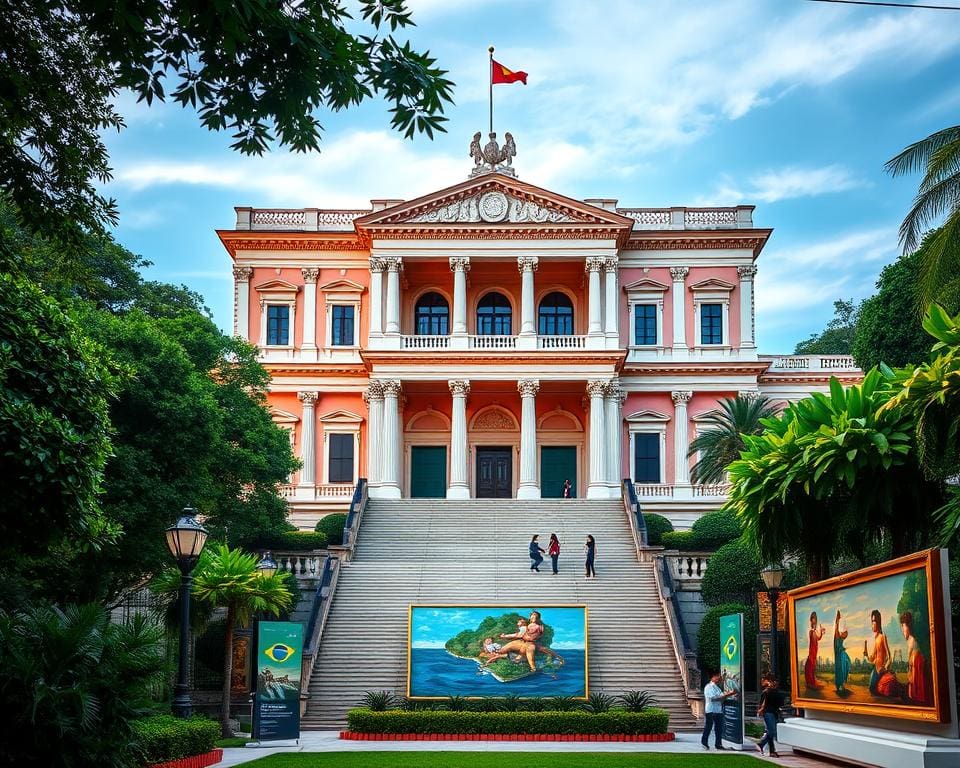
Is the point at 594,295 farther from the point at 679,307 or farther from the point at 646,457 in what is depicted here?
the point at 646,457

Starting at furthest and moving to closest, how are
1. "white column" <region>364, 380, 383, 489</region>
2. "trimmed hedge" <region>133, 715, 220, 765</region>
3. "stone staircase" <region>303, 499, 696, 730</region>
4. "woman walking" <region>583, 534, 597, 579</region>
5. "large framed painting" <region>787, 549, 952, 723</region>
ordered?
"white column" <region>364, 380, 383, 489</region> → "woman walking" <region>583, 534, 597, 579</region> → "stone staircase" <region>303, 499, 696, 730</region> → "large framed painting" <region>787, 549, 952, 723</region> → "trimmed hedge" <region>133, 715, 220, 765</region>

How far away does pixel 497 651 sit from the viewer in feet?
85.4

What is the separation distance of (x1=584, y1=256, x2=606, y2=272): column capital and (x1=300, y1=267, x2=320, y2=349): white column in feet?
36.8

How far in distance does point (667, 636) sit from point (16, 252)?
1969 centimetres

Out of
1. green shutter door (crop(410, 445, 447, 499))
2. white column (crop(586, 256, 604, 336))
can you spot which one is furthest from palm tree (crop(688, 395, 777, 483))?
green shutter door (crop(410, 445, 447, 499))

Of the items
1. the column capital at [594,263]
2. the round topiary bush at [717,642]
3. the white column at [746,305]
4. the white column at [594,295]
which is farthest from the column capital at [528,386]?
the round topiary bush at [717,642]

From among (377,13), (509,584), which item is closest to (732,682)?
(509,584)

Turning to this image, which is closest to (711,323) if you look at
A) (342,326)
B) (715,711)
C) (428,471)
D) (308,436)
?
(428,471)

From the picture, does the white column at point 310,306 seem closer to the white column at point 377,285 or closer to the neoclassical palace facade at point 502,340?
the neoclassical palace facade at point 502,340

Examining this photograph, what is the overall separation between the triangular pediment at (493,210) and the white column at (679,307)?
3.81 m

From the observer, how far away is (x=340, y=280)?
4800 centimetres

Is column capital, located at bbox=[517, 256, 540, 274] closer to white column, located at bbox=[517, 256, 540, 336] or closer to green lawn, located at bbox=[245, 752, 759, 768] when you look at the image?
white column, located at bbox=[517, 256, 540, 336]

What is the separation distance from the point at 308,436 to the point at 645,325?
14475mm

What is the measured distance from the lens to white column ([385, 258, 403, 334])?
147 feet
